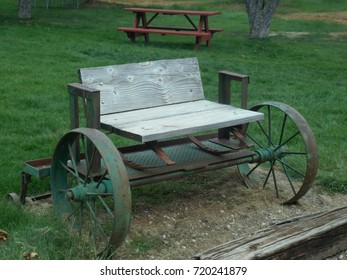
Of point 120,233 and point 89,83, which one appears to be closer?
point 120,233

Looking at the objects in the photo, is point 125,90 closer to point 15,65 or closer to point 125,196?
point 125,196

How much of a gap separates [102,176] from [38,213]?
781mm

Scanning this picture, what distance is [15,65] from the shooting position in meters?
10.5

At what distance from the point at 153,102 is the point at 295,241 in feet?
6.26

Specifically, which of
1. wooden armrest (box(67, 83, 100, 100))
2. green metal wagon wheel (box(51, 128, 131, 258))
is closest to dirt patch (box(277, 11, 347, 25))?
wooden armrest (box(67, 83, 100, 100))

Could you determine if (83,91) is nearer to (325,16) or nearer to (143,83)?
(143,83)

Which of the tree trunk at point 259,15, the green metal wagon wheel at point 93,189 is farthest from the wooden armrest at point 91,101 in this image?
the tree trunk at point 259,15

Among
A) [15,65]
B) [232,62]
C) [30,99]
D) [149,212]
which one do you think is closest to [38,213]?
[149,212]

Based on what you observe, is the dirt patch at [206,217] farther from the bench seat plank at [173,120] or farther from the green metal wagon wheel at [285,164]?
the bench seat plank at [173,120]

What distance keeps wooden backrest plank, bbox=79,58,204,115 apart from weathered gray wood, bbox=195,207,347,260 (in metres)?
1.59

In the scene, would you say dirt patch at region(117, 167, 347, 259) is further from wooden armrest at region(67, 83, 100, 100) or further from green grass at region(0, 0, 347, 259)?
wooden armrest at region(67, 83, 100, 100)

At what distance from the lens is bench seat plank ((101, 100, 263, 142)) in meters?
4.57

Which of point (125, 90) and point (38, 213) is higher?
point (125, 90)

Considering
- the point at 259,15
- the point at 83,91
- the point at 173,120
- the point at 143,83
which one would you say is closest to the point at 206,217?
the point at 173,120
